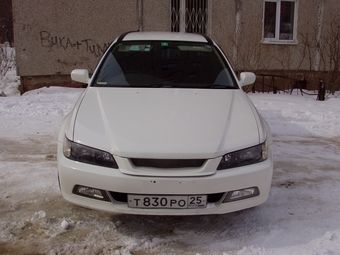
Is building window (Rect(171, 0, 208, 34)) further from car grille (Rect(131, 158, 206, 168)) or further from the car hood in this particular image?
car grille (Rect(131, 158, 206, 168))

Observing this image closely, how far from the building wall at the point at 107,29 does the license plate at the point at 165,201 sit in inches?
317

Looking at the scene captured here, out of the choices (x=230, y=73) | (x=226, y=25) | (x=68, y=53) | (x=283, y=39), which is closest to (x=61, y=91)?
(x=68, y=53)

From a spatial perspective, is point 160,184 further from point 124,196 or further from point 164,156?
point 124,196

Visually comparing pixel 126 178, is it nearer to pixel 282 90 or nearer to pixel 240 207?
pixel 240 207

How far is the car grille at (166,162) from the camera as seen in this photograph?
2.22m

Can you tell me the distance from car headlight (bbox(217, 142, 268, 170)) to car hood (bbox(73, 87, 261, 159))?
0.05m

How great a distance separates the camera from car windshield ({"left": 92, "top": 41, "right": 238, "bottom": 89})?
3.28 metres

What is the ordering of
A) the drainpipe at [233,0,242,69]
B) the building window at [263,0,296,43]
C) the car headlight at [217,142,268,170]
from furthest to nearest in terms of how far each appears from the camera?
the building window at [263,0,296,43] → the drainpipe at [233,0,242,69] → the car headlight at [217,142,268,170]

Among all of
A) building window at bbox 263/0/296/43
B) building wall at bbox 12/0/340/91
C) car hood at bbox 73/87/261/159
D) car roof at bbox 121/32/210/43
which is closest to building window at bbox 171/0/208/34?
building wall at bbox 12/0/340/91

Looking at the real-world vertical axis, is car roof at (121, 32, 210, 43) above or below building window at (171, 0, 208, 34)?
below

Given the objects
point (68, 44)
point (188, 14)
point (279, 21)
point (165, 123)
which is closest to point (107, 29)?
point (68, 44)

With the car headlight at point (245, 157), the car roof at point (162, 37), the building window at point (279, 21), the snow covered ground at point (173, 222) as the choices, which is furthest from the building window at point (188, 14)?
the car headlight at point (245, 157)

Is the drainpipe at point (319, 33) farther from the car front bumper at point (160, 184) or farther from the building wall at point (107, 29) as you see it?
the car front bumper at point (160, 184)

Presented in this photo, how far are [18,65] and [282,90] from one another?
7.90 metres
